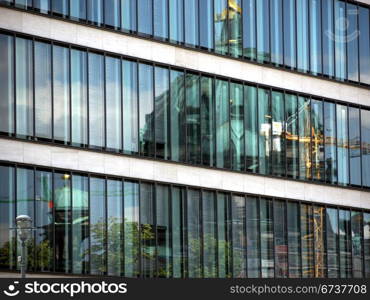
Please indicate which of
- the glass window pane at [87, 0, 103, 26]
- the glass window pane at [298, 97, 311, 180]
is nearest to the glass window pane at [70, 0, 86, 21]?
the glass window pane at [87, 0, 103, 26]

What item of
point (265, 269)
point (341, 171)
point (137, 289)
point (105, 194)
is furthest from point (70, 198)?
point (137, 289)

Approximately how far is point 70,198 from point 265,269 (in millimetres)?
10982

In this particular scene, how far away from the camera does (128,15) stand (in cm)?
5138

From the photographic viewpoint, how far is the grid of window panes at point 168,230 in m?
47.5

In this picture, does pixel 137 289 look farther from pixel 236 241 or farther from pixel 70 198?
pixel 236 241

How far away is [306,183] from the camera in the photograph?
57094mm

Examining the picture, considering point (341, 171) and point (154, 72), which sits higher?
point (154, 72)

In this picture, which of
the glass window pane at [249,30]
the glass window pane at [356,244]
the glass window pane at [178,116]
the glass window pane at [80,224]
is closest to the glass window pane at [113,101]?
the glass window pane at [80,224]

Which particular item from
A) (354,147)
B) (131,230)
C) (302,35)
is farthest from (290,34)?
(131,230)

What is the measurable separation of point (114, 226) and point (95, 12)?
343 inches

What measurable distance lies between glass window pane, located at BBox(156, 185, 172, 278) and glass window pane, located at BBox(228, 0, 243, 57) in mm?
7442

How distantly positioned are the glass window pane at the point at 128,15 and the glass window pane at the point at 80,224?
676cm

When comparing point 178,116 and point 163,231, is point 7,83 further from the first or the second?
point 163,231

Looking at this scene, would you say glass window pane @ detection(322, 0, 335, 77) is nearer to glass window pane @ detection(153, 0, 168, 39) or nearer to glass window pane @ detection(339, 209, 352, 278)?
glass window pane @ detection(339, 209, 352, 278)
